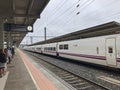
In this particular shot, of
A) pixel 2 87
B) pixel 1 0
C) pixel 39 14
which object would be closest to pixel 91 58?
pixel 39 14

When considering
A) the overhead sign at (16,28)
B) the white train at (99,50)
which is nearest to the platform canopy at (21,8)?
the overhead sign at (16,28)

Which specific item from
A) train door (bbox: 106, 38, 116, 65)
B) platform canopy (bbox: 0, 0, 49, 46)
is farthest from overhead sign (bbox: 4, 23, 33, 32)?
train door (bbox: 106, 38, 116, 65)

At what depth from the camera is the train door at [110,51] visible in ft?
46.0

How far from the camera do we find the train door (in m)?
14.0

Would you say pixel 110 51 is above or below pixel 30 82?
above

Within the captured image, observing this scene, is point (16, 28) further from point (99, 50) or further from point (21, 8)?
point (99, 50)

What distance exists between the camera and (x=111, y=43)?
1427 cm

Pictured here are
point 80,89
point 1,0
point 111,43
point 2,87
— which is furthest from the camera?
point 111,43

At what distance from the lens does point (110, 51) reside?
1447cm

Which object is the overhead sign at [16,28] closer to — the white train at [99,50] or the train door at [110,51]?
the white train at [99,50]

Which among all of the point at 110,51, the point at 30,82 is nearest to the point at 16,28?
the point at 110,51

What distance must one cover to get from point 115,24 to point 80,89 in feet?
21.6

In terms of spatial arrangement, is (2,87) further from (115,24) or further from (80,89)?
(115,24)

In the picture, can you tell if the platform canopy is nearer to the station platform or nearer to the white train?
the station platform
